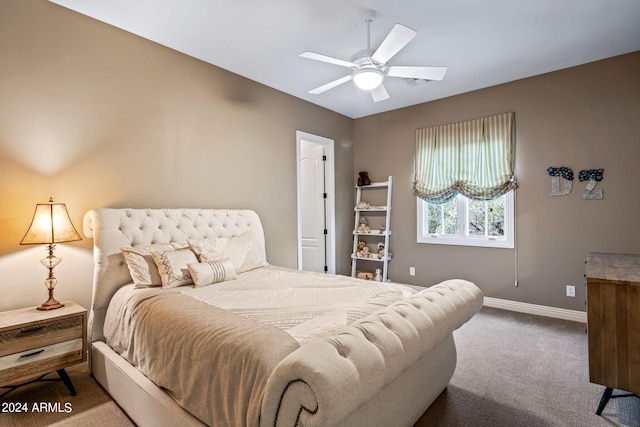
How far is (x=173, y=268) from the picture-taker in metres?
2.39

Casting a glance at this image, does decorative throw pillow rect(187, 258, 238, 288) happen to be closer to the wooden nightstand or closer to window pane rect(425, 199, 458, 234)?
the wooden nightstand

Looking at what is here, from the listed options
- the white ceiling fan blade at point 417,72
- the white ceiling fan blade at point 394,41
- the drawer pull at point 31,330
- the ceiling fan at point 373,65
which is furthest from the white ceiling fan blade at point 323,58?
the drawer pull at point 31,330

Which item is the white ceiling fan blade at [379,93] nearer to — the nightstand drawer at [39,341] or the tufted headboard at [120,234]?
the tufted headboard at [120,234]

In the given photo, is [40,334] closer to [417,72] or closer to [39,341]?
[39,341]

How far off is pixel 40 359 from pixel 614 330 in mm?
3427

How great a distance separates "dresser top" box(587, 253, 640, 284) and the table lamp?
3377 millimetres

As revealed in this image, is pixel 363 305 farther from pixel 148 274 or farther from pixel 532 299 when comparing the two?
pixel 532 299

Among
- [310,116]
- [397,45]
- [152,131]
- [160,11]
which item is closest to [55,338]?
[152,131]

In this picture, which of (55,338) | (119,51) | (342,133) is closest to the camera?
(55,338)

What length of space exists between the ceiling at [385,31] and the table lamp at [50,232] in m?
1.59

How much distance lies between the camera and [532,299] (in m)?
3.84

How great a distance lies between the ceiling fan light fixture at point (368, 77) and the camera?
2.46 m

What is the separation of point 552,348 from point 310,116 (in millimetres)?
3838

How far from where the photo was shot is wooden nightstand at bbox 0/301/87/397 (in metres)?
1.90
